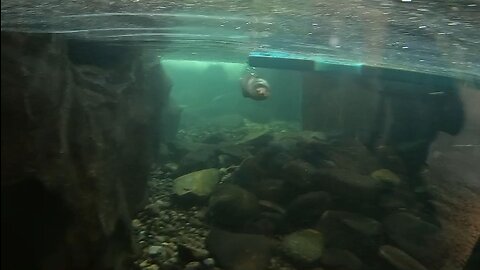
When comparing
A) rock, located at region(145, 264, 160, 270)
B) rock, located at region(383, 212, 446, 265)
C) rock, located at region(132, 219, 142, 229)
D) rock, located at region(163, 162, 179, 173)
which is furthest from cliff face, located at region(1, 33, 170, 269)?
rock, located at region(383, 212, 446, 265)

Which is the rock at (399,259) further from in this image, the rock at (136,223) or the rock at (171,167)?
the rock at (171,167)

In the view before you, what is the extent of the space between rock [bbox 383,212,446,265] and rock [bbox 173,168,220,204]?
219 cm

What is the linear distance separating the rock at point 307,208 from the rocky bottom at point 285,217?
0.5 inches

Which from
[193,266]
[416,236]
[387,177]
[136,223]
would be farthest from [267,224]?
[387,177]

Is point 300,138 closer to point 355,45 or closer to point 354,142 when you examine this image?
point 354,142

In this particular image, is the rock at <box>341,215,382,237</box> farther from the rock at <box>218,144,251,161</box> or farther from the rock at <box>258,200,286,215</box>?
the rock at <box>218,144,251,161</box>

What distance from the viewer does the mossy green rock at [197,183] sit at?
16.9 feet

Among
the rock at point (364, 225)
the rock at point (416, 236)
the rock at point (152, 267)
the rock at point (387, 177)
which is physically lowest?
the rock at point (387, 177)

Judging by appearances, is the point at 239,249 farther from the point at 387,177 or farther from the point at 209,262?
the point at 387,177

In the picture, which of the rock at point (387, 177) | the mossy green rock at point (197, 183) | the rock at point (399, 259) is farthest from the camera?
the rock at point (387, 177)

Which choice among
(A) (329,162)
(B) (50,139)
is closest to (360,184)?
(A) (329,162)

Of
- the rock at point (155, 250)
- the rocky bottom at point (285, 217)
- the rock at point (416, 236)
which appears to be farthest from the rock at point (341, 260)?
the rock at point (155, 250)

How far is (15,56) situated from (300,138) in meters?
5.90

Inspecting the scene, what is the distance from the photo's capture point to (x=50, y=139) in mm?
2654
